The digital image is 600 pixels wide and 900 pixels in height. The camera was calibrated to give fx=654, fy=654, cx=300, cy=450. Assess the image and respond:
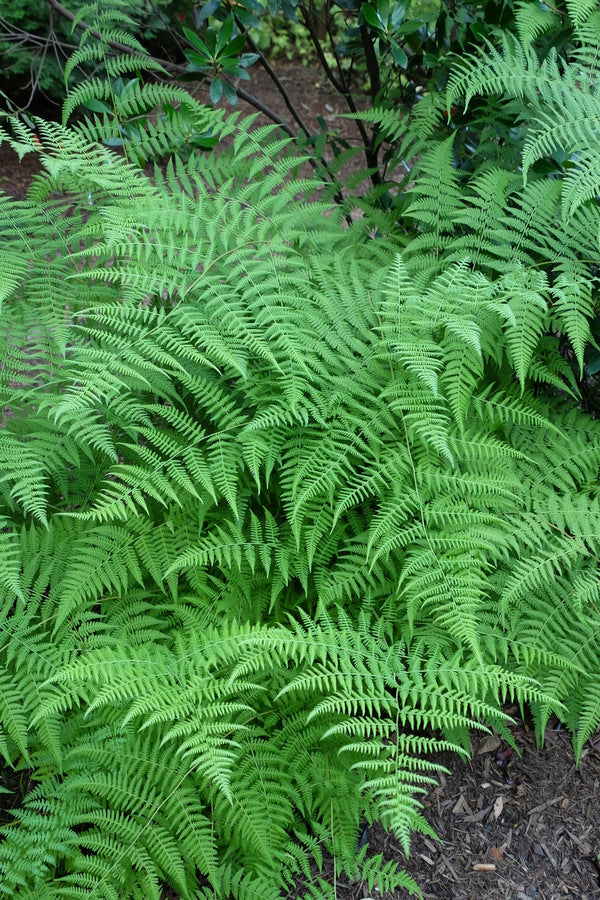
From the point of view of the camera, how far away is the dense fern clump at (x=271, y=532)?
7.10 feet

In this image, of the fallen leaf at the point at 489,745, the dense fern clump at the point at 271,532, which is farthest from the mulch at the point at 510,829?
the dense fern clump at the point at 271,532

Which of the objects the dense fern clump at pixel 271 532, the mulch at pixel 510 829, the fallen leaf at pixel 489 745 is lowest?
the mulch at pixel 510 829

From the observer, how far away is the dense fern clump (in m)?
2.16

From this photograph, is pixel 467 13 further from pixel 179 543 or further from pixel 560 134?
pixel 179 543

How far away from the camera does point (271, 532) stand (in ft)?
8.23

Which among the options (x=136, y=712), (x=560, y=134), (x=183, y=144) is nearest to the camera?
(x=136, y=712)

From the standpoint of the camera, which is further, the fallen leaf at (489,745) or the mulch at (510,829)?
the fallen leaf at (489,745)

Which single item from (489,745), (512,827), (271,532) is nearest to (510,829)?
(512,827)

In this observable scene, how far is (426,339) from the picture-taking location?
2.44 metres

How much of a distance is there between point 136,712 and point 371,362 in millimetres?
1460

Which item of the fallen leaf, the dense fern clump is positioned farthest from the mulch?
the dense fern clump

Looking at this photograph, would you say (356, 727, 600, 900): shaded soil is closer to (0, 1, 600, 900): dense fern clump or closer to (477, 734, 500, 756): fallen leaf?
(477, 734, 500, 756): fallen leaf

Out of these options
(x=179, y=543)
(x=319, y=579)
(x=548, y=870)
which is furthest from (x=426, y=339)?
(x=548, y=870)

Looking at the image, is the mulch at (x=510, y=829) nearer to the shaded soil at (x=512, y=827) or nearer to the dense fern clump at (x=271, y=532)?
the shaded soil at (x=512, y=827)
